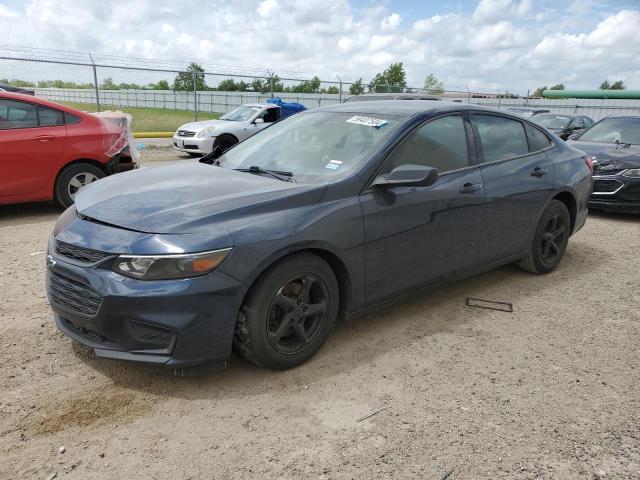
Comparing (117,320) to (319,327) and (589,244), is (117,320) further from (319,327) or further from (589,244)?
(589,244)

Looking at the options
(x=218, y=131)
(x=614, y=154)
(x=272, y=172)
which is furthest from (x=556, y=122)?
(x=272, y=172)

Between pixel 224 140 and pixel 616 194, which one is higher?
pixel 224 140

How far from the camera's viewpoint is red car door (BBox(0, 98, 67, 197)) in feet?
21.0

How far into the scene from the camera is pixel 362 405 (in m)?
2.93

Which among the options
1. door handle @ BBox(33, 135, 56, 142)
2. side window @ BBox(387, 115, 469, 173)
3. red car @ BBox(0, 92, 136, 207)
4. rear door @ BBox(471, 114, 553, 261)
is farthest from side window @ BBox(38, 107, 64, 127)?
rear door @ BBox(471, 114, 553, 261)

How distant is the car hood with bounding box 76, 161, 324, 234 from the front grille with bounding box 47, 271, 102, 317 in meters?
0.38

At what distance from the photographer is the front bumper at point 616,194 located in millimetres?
7656

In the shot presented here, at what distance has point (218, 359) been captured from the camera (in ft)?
9.55

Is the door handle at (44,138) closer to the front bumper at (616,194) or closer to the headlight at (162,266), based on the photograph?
the headlight at (162,266)

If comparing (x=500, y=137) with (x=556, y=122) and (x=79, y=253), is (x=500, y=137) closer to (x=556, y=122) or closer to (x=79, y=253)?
(x=79, y=253)

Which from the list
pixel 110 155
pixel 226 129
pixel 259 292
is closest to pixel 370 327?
pixel 259 292

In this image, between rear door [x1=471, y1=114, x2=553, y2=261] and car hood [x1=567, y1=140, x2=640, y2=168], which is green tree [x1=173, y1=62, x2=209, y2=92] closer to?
car hood [x1=567, y1=140, x2=640, y2=168]

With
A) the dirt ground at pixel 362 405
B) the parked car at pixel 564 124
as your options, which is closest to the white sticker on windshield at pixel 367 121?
the dirt ground at pixel 362 405

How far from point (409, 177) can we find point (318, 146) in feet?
2.59
